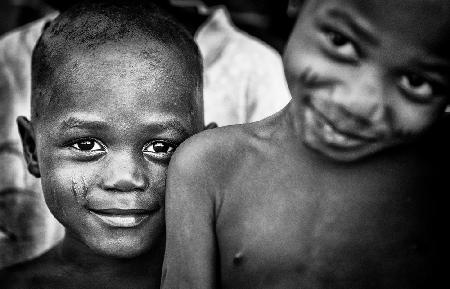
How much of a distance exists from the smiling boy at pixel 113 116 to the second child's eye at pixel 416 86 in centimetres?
57

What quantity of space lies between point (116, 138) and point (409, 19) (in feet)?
2.27

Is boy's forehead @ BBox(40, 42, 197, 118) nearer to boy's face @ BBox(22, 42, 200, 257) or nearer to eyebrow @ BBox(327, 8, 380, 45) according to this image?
boy's face @ BBox(22, 42, 200, 257)

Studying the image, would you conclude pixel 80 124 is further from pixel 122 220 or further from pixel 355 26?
pixel 355 26

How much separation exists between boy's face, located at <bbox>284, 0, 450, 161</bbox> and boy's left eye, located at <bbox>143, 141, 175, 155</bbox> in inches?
16.9

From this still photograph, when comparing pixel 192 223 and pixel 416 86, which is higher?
pixel 416 86

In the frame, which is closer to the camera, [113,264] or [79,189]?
[79,189]

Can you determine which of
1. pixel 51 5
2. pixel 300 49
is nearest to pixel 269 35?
pixel 51 5

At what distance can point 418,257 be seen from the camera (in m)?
1.13

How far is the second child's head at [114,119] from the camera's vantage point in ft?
4.44

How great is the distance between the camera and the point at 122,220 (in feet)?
4.56

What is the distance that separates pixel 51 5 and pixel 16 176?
2.64ft

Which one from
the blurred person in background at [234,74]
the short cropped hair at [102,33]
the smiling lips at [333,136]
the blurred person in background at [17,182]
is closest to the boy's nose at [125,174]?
the short cropped hair at [102,33]

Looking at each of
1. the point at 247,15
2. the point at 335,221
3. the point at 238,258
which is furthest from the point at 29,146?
the point at 247,15

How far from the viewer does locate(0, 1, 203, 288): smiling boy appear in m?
1.35
